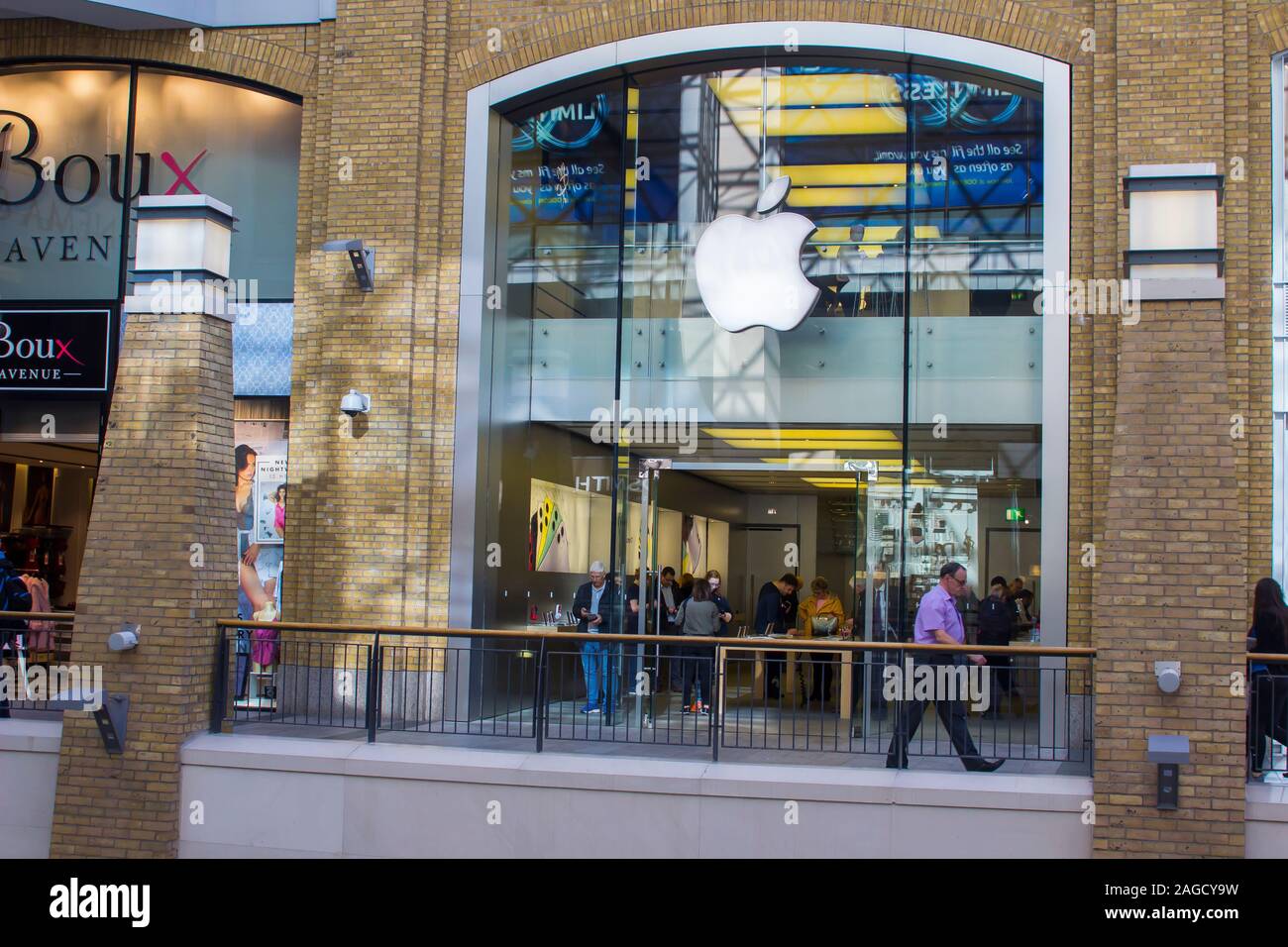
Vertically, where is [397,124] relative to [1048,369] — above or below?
above

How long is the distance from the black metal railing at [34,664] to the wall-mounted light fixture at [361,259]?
4.49 meters

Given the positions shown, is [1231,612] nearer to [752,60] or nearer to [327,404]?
[752,60]

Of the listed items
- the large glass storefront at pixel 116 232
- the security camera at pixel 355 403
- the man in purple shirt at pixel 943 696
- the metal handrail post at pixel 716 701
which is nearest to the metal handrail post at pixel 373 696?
the metal handrail post at pixel 716 701

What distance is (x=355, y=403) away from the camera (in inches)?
540

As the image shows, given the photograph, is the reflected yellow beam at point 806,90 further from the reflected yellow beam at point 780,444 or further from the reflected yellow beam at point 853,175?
the reflected yellow beam at point 780,444

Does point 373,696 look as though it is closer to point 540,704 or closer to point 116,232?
point 540,704

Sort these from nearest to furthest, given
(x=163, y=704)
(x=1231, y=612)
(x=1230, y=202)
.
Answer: (x=1231, y=612) → (x=163, y=704) → (x=1230, y=202)

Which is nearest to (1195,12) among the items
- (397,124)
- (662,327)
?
(662,327)

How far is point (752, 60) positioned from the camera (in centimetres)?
1428

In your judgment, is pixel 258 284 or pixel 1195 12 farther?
pixel 258 284

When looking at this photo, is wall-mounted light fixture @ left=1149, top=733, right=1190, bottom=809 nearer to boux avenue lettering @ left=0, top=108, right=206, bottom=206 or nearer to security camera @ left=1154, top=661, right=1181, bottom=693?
security camera @ left=1154, top=661, right=1181, bottom=693

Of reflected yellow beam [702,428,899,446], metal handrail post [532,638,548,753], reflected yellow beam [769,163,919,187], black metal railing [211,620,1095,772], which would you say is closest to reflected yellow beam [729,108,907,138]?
reflected yellow beam [769,163,919,187]

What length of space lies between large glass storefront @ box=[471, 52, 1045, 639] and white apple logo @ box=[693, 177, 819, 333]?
0.04 meters

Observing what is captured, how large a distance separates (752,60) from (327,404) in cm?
593
